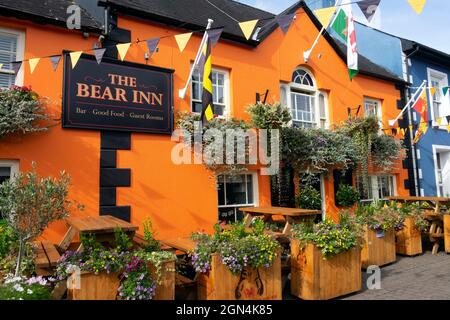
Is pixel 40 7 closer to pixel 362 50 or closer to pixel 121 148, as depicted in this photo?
pixel 121 148

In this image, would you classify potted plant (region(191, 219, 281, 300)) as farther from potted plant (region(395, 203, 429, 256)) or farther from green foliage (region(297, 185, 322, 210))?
Answer: potted plant (region(395, 203, 429, 256))

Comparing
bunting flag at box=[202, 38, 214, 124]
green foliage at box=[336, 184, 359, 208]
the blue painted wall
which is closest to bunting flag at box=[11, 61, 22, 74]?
bunting flag at box=[202, 38, 214, 124]

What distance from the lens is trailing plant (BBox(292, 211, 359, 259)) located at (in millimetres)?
4797

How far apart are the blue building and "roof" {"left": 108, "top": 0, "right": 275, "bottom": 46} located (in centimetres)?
616

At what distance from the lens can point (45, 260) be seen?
3.91 metres

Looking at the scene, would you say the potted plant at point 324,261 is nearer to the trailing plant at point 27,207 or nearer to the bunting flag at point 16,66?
the trailing plant at point 27,207

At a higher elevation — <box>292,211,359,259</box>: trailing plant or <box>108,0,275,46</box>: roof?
<box>108,0,275,46</box>: roof

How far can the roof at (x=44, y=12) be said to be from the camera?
5.38 m

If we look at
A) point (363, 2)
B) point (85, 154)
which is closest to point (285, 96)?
point (363, 2)

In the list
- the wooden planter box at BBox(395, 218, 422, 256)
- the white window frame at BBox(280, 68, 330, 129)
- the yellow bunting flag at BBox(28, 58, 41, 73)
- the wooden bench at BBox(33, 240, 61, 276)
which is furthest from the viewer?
the white window frame at BBox(280, 68, 330, 129)

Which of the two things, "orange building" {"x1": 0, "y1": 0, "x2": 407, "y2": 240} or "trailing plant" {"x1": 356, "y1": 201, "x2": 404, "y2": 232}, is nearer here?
"orange building" {"x1": 0, "y1": 0, "x2": 407, "y2": 240}

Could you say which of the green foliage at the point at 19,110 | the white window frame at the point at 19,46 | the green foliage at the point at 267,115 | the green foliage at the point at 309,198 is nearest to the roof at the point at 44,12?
the white window frame at the point at 19,46

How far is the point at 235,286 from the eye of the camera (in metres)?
4.25

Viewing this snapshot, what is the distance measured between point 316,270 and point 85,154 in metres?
4.40
